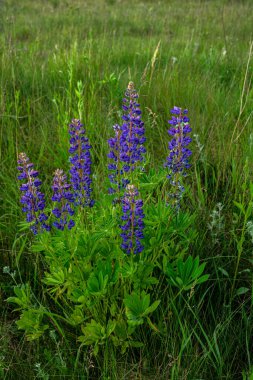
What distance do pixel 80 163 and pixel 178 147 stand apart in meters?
0.35

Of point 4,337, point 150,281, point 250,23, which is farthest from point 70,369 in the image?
point 250,23

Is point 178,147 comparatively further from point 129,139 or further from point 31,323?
point 31,323

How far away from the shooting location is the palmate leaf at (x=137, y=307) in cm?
154

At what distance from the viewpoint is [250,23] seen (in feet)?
20.3

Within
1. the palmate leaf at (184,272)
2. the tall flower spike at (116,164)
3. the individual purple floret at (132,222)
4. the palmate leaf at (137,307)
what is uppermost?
the tall flower spike at (116,164)

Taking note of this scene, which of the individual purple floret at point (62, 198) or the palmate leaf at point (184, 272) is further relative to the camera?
the palmate leaf at point (184, 272)

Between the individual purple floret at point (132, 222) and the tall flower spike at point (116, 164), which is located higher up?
the tall flower spike at point (116, 164)

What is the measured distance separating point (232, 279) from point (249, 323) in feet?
0.65

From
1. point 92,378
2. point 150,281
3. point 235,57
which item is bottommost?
point 92,378

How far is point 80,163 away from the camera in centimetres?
162

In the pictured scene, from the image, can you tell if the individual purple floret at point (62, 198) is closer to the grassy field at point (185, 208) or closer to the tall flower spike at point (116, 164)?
the tall flower spike at point (116, 164)

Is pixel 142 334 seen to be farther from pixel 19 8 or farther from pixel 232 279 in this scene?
pixel 19 8

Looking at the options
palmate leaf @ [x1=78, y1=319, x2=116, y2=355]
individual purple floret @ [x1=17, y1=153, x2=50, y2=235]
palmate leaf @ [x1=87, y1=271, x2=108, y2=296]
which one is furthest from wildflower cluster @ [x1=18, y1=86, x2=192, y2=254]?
palmate leaf @ [x1=78, y1=319, x2=116, y2=355]

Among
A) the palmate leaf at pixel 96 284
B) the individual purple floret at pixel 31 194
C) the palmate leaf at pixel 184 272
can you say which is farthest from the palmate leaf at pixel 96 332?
the individual purple floret at pixel 31 194
